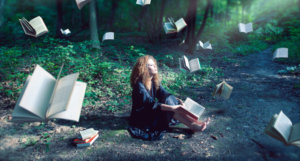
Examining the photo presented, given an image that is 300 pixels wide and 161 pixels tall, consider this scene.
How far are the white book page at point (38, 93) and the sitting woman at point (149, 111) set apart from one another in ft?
3.86

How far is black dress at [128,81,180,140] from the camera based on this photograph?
7.81ft

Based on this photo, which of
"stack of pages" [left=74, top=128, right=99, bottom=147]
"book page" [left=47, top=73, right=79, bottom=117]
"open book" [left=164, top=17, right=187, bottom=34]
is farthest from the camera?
"open book" [left=164, top=17, right=187, bottom=34]

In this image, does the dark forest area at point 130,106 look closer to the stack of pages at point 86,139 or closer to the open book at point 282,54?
the stack of pages at point 86,139

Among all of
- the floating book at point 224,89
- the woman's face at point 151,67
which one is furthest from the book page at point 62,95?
the floating book at point 224,89

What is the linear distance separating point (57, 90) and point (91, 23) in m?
6.42

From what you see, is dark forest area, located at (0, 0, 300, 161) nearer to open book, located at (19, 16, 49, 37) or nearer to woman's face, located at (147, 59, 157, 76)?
open book, located at (19, 16, 49, 37)

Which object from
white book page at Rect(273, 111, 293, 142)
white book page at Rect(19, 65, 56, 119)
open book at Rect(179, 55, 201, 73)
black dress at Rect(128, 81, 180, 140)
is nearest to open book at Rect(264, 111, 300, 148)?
white book page at Rect(273, 111, 293, 142)

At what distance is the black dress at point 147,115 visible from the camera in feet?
7.81

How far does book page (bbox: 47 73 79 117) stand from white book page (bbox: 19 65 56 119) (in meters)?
0.06

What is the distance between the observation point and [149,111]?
244 cm

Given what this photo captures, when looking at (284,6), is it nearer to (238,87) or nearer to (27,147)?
(238,87)

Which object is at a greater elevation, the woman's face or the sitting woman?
the woman's face

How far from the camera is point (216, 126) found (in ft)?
9.07

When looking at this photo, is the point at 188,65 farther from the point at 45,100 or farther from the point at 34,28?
the point at 34,28
